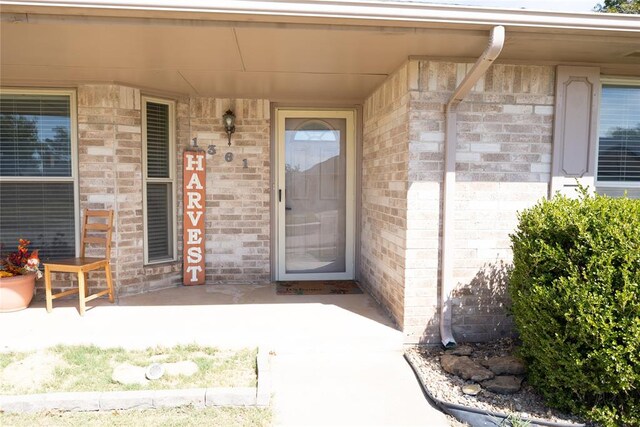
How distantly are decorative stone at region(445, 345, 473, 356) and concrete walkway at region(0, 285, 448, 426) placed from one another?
0.39 meters

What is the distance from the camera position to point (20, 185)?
4309 mm

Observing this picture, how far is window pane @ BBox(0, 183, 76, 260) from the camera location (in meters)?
4.31

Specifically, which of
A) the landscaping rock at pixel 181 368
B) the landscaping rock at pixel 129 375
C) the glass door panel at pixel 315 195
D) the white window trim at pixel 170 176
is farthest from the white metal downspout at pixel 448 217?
the white window trim at pixel 170 176

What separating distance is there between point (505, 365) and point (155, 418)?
7.46 feet

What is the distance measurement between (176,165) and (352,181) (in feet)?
6.90

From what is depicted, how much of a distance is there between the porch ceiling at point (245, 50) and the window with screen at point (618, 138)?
0.82ft

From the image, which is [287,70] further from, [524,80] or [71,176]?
[71,176]

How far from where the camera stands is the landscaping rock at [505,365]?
9.36 feet

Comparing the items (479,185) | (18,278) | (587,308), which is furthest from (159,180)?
(587,308)

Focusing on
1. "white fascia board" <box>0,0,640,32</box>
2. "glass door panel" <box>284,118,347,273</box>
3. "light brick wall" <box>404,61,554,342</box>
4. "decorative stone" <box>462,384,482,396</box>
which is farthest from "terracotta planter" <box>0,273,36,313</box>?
"decorative stone" <box>462,384,482,396</box>

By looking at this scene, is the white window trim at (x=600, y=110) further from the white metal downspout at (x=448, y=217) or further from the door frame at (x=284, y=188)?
the door frame at (x=284, y=188)

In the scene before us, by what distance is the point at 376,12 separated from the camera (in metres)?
2.61

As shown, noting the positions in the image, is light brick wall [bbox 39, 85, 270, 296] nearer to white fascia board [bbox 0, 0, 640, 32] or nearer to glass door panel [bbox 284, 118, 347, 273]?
glass door panel [bbox 284, 118, 347, 273]

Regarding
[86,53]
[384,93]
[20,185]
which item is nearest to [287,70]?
[384,93]
